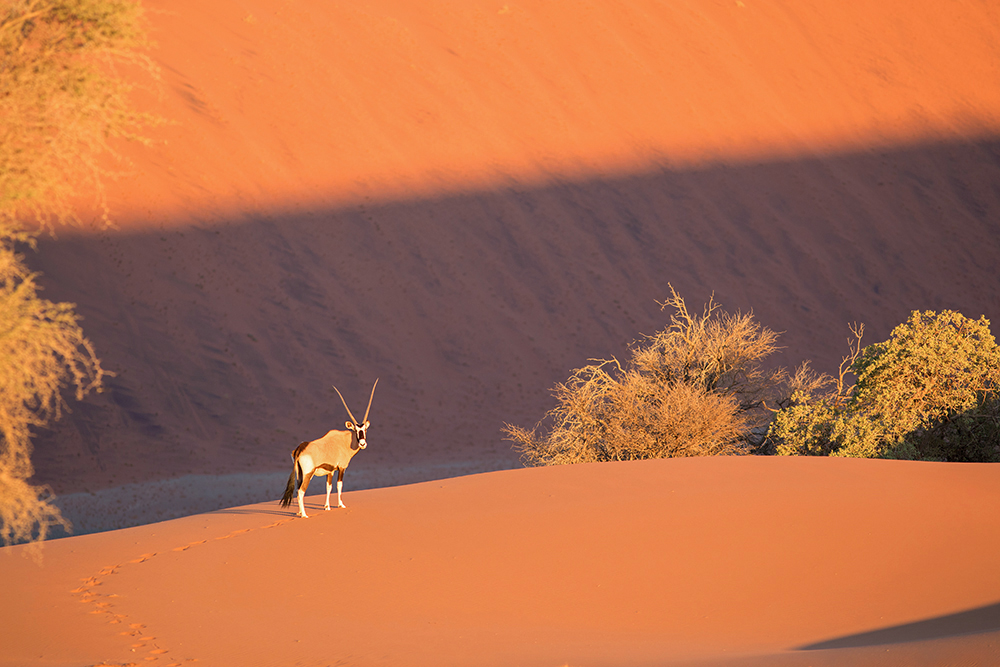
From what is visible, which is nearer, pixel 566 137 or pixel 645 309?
pixel 645 309

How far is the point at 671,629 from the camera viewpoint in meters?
6.68

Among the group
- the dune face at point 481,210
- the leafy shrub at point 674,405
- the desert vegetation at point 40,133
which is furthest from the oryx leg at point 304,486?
the dune face at point 481,210

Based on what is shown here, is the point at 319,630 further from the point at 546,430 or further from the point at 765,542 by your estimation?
the point at 546,430

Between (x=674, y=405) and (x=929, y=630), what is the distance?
9.36m

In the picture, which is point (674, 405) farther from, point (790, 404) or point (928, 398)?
point (928, 398)

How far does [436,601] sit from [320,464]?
2.86 metres

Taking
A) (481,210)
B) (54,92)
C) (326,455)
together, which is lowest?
(326,455)

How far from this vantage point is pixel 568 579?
7.71m

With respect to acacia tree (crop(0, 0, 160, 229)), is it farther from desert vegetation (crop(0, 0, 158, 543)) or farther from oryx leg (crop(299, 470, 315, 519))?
oryx leg (crop(299, 470, 315, 519))

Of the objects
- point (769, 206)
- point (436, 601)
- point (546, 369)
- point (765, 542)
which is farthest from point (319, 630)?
point (769, 206)

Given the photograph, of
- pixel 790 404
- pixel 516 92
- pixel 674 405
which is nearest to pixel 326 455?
pixel 674 405

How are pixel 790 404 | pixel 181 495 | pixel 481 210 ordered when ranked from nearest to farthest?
pixel 790 404, pixel 181 495, pixel 481 210

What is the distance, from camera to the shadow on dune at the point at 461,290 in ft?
78.6

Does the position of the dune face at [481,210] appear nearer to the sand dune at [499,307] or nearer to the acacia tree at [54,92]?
the sand dune at [499,307]
